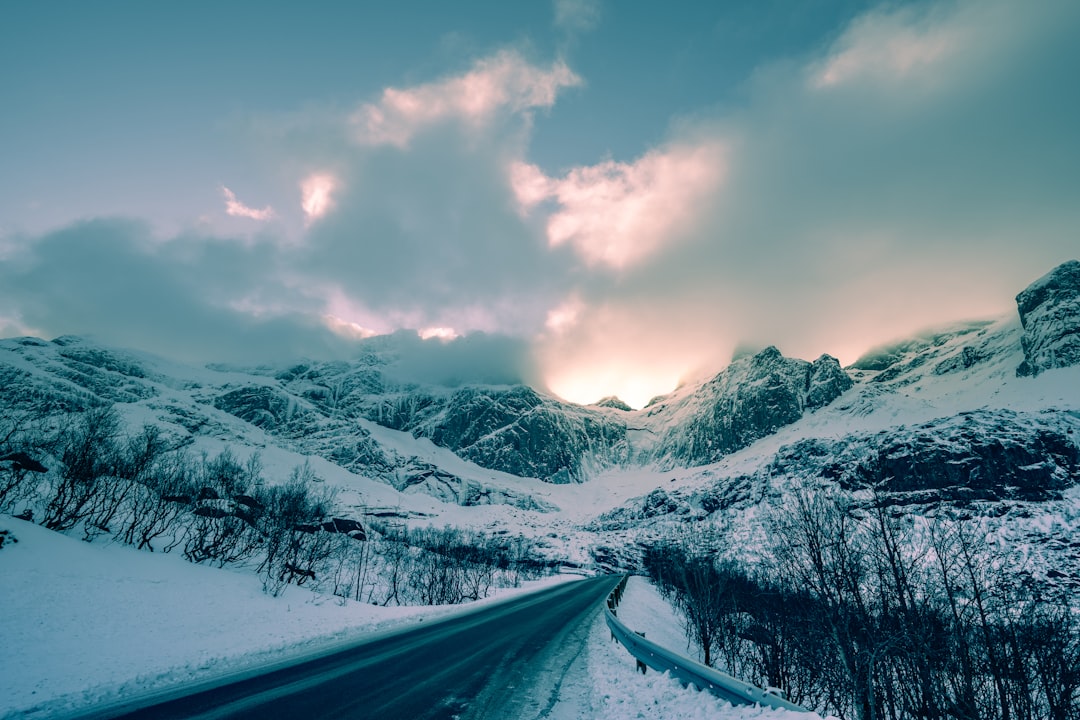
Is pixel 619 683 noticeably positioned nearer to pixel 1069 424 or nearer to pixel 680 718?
pixel 680 718

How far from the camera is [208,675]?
371 inches

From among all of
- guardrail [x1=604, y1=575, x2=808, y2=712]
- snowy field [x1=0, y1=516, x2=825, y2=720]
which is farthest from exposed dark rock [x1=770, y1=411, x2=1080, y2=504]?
snowy field [x1=0, y1=516, x2=825, y2=720]

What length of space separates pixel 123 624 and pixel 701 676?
1765 centimetres

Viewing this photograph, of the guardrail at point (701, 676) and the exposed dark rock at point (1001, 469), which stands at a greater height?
the exposed dark rock at point (1001, 469)

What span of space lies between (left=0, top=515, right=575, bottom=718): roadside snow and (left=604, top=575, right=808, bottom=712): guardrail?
30.8 feet

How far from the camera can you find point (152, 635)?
13.3 metres

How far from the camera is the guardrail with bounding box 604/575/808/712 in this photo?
5.96 meters

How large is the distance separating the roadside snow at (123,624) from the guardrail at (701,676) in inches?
369

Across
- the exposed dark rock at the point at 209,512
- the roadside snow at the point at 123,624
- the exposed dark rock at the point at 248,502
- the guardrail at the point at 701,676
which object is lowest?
the roadside snow at the point at 123,624

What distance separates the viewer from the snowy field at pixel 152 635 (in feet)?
26.1

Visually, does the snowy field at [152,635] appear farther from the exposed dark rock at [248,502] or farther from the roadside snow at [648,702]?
the exposed dark rock at [248,502]

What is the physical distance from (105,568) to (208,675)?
702 inches

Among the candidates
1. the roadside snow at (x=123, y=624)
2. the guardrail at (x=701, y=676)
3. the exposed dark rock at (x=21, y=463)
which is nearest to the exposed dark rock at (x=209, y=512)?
the exposed dark rock at (x=21, y=463)

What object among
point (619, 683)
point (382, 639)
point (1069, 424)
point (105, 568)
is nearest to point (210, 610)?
point (105, 568)
